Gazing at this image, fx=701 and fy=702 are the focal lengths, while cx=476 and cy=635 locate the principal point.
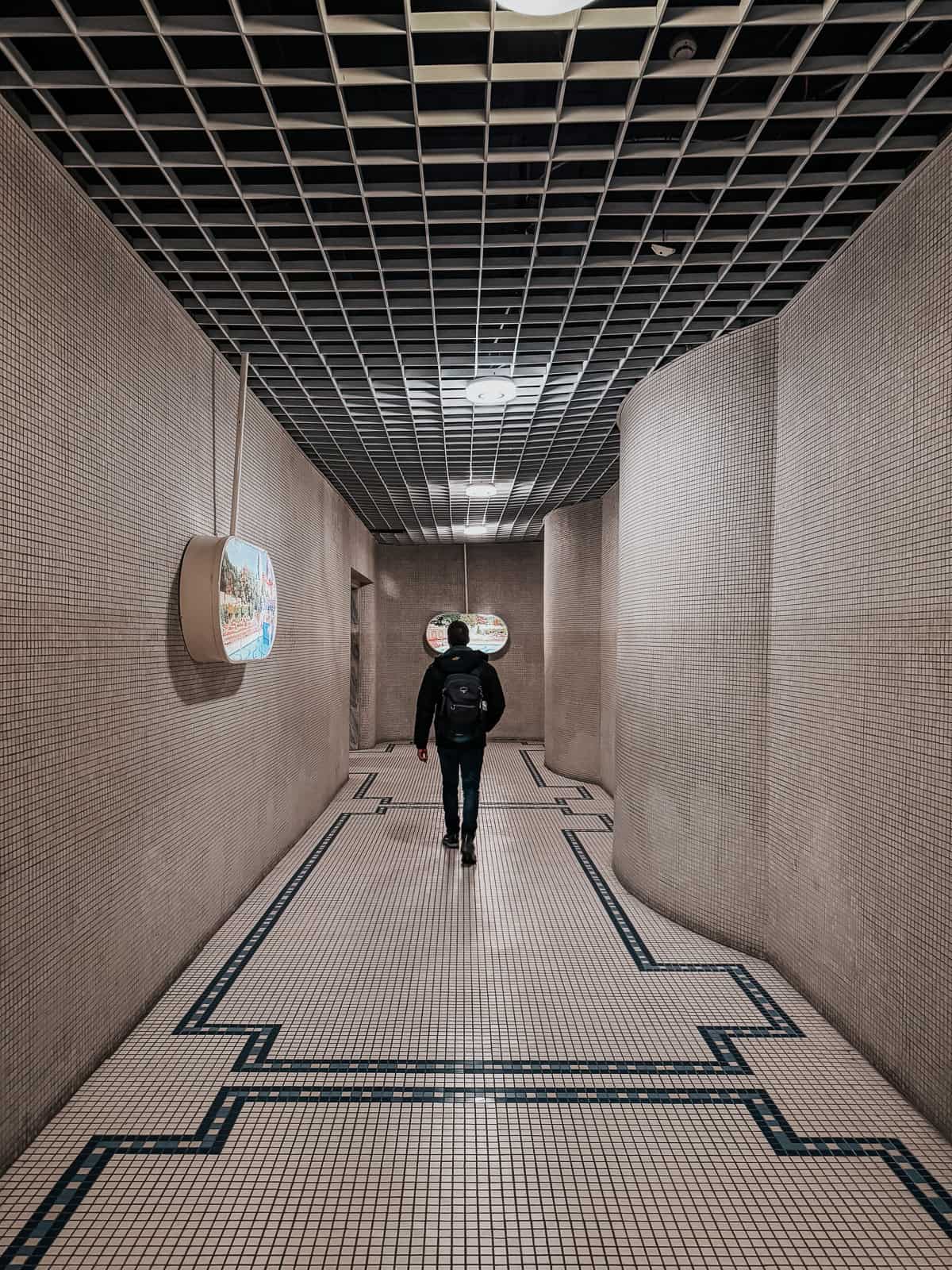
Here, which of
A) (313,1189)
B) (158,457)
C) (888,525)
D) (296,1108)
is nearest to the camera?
(313,1189)

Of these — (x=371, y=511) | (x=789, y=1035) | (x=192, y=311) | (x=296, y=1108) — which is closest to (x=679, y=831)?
(x=789, y=1035)

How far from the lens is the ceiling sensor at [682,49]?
6.14 feet

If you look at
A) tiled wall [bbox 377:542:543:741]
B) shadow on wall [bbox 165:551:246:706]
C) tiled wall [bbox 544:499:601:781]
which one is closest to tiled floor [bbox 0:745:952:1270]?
shadow on wall [bbox 165:551:246:706]

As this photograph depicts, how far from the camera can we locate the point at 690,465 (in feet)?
11.9

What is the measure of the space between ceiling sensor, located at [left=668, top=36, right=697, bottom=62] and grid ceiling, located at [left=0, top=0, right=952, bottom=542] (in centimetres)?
3

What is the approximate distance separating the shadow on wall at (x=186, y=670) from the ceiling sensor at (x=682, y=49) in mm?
2609

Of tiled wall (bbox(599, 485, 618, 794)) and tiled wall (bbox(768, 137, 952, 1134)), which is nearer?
tiled wall (bbox(768, 137, 952, 1134))

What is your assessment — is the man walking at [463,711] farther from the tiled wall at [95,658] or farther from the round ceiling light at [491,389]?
the round ceiling light at [491,389]

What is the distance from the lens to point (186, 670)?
324 cm

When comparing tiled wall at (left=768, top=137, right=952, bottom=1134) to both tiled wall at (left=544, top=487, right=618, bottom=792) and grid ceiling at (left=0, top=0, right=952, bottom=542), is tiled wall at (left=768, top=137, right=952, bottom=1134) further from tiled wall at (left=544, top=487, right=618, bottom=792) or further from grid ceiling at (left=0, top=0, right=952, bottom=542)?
tiled wall at (left=544, top=487, right=618, bottom=792)

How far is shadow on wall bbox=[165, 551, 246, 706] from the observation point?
10.1 feet

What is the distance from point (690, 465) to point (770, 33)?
5.97 ft

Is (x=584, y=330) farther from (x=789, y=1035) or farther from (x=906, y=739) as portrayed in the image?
(x=789, y=1035)

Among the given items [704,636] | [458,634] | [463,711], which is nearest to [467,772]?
[463,711]
